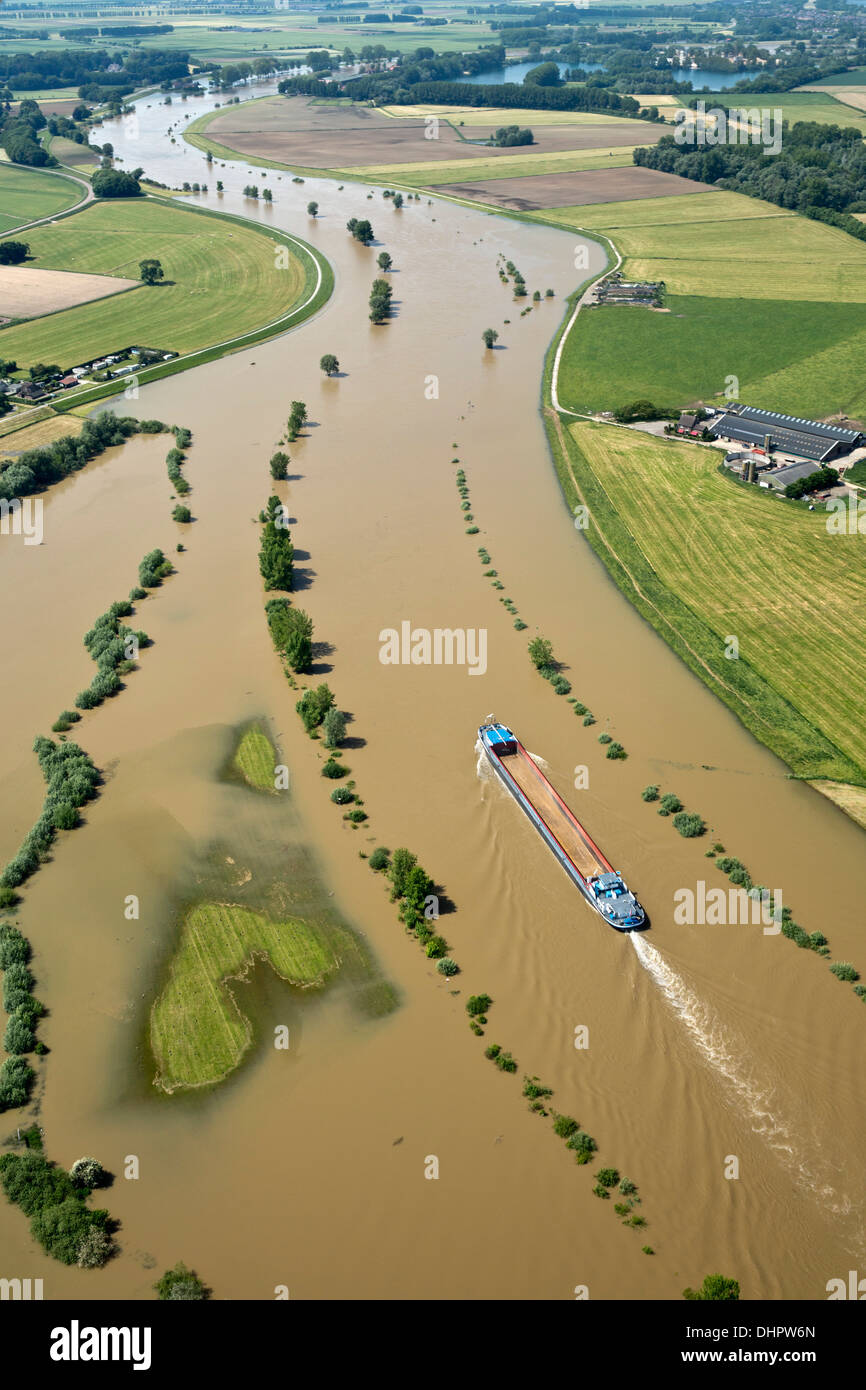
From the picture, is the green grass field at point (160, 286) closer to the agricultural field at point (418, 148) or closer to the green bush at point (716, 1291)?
the agricultural field at point (418, 148)

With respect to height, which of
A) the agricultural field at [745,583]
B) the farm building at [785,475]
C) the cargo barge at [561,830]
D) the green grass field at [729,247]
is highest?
the green grass field at [729,247]

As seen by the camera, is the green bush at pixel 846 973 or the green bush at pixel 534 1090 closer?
the green bush at pixel 534 1090

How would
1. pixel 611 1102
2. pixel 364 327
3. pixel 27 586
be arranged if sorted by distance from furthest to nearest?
1. pixel 364 327
2. pixel 27 586
3. pixel 611 1102

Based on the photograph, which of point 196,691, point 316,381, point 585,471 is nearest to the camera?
point 196,691

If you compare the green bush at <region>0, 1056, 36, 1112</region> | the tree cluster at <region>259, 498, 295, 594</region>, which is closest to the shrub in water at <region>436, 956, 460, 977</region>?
the green bush at <region>0, 1056, 36, 1112</region>

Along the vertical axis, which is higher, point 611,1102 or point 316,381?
point 316,381

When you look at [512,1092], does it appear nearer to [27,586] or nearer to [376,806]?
[376,806]

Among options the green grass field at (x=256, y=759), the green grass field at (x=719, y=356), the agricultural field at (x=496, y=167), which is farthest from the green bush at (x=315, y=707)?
the agricultural field at (x=496, y=167)

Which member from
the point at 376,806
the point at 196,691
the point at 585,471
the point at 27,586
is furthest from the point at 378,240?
the point at 376,806
